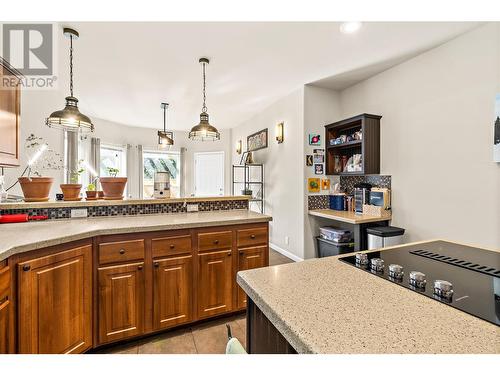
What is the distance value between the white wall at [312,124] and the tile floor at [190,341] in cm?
172

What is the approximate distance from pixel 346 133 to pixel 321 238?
157cm

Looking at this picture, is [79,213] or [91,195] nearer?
[79,213]

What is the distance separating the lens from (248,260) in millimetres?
2180

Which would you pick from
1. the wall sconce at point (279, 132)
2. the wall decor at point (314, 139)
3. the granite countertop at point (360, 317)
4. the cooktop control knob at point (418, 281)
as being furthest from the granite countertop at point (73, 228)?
the wall sconce at point (279, 132)

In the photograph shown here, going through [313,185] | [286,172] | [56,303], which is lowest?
[56,303]

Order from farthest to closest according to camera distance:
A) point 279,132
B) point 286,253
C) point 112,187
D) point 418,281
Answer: point 279,132, point 286,253, point 112,187, point 418,281

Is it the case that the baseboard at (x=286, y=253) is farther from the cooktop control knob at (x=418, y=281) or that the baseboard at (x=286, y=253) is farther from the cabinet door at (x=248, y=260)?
the cooktop control knob at (x=418, y=281)

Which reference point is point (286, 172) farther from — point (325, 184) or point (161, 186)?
point (161, 186)

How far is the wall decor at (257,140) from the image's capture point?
4.59 meters

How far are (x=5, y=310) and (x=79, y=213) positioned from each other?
1033 millimetres

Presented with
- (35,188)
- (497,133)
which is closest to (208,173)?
(35,188)

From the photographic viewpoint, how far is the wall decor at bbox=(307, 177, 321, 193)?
349 centimetres

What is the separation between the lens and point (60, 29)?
210 cm
